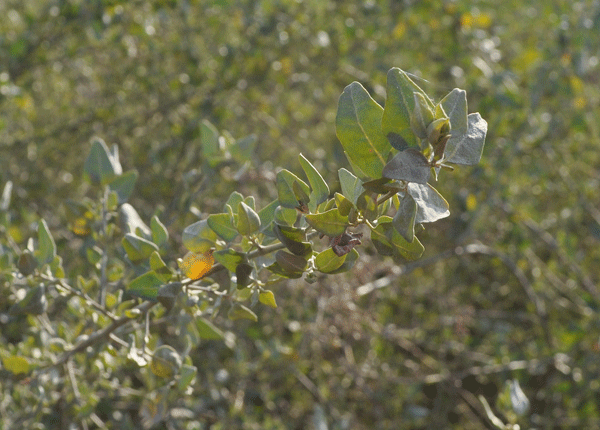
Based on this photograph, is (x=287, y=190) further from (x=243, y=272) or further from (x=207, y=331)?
(x=207, y=331)

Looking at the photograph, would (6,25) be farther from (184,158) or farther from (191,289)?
(191,289)

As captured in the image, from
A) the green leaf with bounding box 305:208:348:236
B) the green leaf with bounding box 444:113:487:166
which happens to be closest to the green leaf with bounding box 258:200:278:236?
the green leaf with bounding box 305:208:348:236

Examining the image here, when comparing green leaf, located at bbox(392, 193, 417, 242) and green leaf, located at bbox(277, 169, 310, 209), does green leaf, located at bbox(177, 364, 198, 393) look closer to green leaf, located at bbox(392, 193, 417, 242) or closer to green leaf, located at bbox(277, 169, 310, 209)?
green leaf, located at bbox(277, 169, 310, 209)

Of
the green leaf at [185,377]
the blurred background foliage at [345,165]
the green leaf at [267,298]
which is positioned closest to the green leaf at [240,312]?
the green leaf at [267,298]

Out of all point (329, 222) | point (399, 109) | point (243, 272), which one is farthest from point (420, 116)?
point (243, 272)

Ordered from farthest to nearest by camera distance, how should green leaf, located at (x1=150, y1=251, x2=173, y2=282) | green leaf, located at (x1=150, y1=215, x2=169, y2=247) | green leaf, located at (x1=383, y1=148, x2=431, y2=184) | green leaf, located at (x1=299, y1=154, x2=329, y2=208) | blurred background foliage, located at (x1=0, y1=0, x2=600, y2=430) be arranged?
blurred background foliage, located at (x1=0, y1=0, x2=600, y2=430), green leaf, located at (x1=150, y1=215, x2=169, y2=247), green leaf, located at (x1=150, y1=251, x2=173, y2=282), green leaf, located at (x1=299, y1=154, x2=329, y2=208), green leaf, located at (x1=383, y1=148, x2=431, y2=184)

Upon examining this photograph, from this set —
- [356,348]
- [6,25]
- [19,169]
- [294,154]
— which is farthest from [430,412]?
[6,25]
